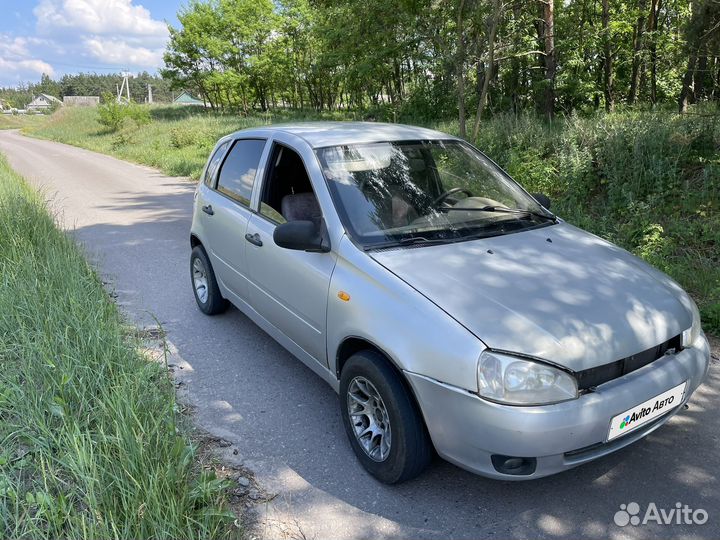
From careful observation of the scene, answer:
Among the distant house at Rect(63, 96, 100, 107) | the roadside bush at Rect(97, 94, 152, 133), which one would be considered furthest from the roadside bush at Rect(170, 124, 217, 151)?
the distant house at Rect(63, 96, 100, 107)

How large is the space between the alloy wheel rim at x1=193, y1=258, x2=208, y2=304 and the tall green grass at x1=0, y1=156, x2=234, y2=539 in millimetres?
1034

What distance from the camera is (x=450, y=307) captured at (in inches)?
102

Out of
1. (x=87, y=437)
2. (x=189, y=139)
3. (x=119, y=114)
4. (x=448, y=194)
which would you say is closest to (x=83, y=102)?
(x=119, y=114)

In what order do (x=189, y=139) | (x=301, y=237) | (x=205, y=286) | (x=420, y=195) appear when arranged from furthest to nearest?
1. (x=189, y=139)
2. (x=205, y=286)
3. (x=420, y=195)
4. (x=301, y=237)

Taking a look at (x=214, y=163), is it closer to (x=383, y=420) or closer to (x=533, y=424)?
(x=383, y=420)

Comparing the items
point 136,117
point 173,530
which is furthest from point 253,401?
point 136,117

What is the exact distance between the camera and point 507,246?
3.24 meters

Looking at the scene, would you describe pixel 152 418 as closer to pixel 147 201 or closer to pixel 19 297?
pixel 19 297

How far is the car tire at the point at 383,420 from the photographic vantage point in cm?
264

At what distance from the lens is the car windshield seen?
129 inches

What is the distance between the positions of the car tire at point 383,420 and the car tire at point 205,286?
7.93ft

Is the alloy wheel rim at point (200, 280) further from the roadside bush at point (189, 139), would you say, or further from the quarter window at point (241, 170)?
the roadside bush at point (189, 139)

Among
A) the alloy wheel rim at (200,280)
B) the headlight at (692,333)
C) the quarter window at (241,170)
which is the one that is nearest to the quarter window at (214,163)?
the quarter window at (241,170)

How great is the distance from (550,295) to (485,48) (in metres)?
11.5
